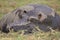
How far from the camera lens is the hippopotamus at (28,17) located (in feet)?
30.6

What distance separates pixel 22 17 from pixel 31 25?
915mm

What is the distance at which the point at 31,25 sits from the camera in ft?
29.5

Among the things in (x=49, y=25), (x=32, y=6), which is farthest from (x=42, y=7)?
(x=49, y=25)

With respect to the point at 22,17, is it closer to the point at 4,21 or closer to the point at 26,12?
the point at 26,12

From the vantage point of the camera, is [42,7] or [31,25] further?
[42,7]

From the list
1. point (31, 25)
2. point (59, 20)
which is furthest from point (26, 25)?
point (59, 20)

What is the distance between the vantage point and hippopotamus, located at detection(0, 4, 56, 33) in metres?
9.33

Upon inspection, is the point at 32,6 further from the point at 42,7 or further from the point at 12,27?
the point at 12,27

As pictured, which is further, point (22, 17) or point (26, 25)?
point (22, 17)

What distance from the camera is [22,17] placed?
32.2 ft

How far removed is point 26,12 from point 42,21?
709 millimetres

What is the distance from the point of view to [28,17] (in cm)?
970

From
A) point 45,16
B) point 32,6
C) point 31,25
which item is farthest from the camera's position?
point 32,6

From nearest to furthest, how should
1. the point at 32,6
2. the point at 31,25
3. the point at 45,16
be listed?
the point at 31,25, the point at 45,16, the point at 32,6
